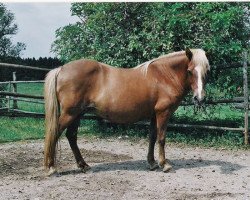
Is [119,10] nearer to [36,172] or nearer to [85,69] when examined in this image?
[85,69]

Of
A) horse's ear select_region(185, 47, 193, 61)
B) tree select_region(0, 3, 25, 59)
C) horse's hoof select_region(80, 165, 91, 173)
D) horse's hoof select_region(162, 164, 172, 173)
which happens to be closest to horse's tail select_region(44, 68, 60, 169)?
horse's hoof select_region(80, 165, 91, 173)

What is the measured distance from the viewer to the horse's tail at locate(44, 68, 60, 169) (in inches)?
235

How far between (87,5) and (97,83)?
3.93m

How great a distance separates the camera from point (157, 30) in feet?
29.1

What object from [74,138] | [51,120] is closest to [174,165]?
[74,138]

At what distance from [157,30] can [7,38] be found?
22.2 metres

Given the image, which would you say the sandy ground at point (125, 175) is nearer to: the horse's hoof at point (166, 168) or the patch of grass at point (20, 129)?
the horse's hoof at point (166, 168)

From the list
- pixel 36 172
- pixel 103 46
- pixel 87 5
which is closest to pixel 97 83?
pixel 36 172

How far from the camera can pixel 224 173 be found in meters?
6.33

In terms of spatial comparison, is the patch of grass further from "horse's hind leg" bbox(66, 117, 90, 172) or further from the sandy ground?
"horse's hind leg" bbox(66, 117, 90, 172)

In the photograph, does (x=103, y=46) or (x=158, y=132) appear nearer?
(x=158, y=132)

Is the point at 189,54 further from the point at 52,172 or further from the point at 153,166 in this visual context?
the point at 52,172

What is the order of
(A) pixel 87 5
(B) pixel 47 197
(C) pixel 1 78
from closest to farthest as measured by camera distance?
(B) pixel 47 197 < (A) pixel 87 5 < (C) pixel 1 78

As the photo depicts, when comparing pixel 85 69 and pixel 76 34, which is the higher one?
pixel 76 34
